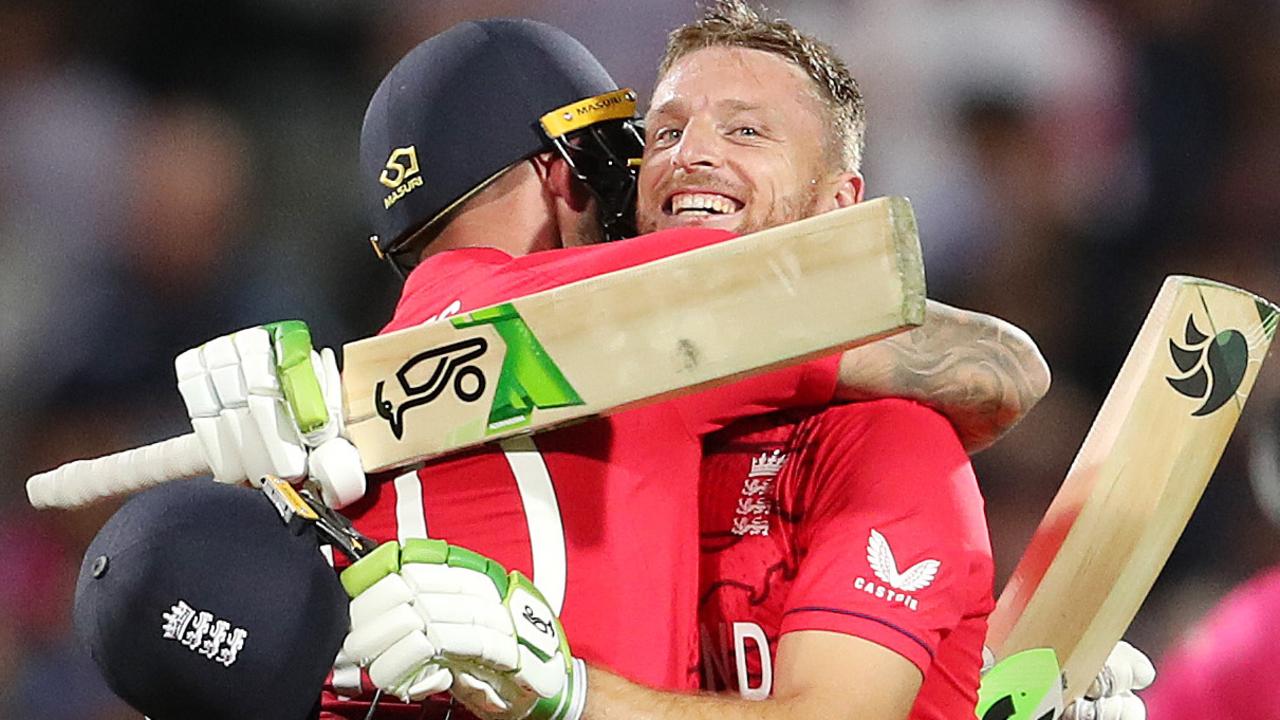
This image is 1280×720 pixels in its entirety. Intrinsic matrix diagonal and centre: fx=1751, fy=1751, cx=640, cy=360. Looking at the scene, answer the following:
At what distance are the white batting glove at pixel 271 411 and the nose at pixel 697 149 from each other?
0.70 m

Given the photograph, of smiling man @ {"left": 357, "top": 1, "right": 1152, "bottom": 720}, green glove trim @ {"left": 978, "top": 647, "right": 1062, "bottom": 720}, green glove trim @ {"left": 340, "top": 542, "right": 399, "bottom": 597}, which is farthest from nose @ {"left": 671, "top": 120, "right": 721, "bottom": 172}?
green glove trim @ {"left": 340, "top": 542, "right": 399, "bottom": 597}

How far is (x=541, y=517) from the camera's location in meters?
1.90

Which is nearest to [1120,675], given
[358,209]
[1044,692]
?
[1044,692]

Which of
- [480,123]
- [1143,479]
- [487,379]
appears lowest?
[1143,479]

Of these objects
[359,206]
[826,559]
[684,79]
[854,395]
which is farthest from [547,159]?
[359,206]

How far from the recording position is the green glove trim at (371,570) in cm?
158

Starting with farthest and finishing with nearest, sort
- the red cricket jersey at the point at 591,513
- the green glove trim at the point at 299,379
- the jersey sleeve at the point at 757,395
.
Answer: the jersey sleeve at the point at 757,395, the red cricket jersey at the point at 591,513, the green glove trim at the point at 299,379

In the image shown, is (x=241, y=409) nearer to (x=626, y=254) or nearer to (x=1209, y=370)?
(x=626, y=254)

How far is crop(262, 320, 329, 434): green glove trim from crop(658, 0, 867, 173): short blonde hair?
876mm

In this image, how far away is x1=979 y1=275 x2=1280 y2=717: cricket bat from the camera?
249cm

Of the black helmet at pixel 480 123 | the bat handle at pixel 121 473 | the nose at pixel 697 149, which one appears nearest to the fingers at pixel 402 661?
the bat handle at pixel 121 473

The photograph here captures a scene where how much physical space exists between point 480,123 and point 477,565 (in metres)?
0.85

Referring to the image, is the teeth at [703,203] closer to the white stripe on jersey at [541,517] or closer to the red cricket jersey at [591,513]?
the red cricket jersey at [591,513]

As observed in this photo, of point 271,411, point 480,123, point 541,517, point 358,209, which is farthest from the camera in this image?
point 358,209
